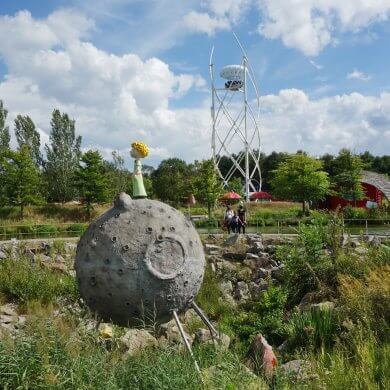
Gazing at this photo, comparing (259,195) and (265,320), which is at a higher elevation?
(259,195)

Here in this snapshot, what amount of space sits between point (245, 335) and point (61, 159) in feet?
108

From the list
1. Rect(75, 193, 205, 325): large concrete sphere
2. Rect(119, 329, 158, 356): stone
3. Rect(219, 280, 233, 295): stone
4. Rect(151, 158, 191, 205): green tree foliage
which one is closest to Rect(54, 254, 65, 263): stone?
Rect(219, 280, 233, 295): stone

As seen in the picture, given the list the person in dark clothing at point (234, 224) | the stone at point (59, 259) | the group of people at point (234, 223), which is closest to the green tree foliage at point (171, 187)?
the group of people at point (234, 223)

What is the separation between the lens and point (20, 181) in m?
30.9

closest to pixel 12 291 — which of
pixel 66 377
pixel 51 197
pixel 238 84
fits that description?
pixel 66 377

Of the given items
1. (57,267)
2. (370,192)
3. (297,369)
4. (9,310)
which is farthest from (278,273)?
(370,192)

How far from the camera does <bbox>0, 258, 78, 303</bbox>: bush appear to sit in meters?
9.90

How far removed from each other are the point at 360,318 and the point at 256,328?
1.70 metres

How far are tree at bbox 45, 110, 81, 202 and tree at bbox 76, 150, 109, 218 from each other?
471 centimetres

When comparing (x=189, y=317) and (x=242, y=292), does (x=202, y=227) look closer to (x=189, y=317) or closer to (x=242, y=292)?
(x=242, y=292)

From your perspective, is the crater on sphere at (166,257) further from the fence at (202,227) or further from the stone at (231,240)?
the fence at (202,227)

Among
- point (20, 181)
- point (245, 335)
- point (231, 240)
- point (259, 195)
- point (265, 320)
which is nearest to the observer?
point (245, 335)

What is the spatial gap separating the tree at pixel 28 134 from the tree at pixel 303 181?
20.0 meters

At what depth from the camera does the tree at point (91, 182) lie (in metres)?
32.2
